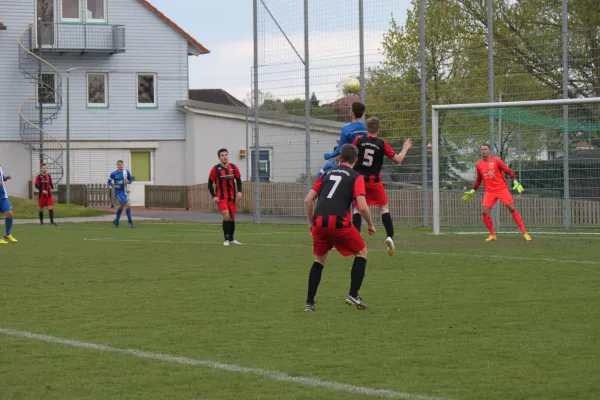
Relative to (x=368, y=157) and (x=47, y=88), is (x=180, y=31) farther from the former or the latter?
(x=368, y=157)

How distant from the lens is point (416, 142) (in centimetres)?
2669

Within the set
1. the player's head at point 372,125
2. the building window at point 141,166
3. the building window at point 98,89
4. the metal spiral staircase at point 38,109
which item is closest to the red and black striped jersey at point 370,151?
the player's head at point 372,125

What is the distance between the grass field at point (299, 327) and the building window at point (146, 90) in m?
34.4

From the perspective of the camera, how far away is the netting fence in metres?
23.8

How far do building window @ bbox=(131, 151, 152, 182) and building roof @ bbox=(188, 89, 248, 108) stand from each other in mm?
27766

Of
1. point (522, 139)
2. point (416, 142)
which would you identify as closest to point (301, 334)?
point (522, 139)

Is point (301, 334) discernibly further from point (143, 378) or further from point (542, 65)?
point (542, 65)

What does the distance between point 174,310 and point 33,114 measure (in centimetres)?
4038

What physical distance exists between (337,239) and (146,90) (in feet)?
139

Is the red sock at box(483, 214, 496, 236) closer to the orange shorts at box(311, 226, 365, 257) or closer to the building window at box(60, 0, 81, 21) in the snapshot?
the orange shorts at box(311, 226, 365, 257)

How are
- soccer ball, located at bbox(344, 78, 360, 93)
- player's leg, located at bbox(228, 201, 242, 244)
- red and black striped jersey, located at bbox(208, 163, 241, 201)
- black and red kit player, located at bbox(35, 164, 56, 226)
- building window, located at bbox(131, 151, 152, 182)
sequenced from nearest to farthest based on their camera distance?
1. player's leg, located at bbox(228, 201, 242, 244)
2. red and black striped jersey, located at bbox(208, 163, 241, 201)
3. soccer ball, located at bbox(344, 78, 360, 93)
4. black and red kit player, located at bbox(35, 164, 56, 226)
5. building window, located at bbox(131, 151, 152, 182)

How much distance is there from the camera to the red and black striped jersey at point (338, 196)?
9.77 m

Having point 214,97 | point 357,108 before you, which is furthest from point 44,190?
point 214,97

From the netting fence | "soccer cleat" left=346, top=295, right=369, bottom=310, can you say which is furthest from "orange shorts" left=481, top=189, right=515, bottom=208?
"soccer cleat" left=346, top=295, right=369, bottom=310
